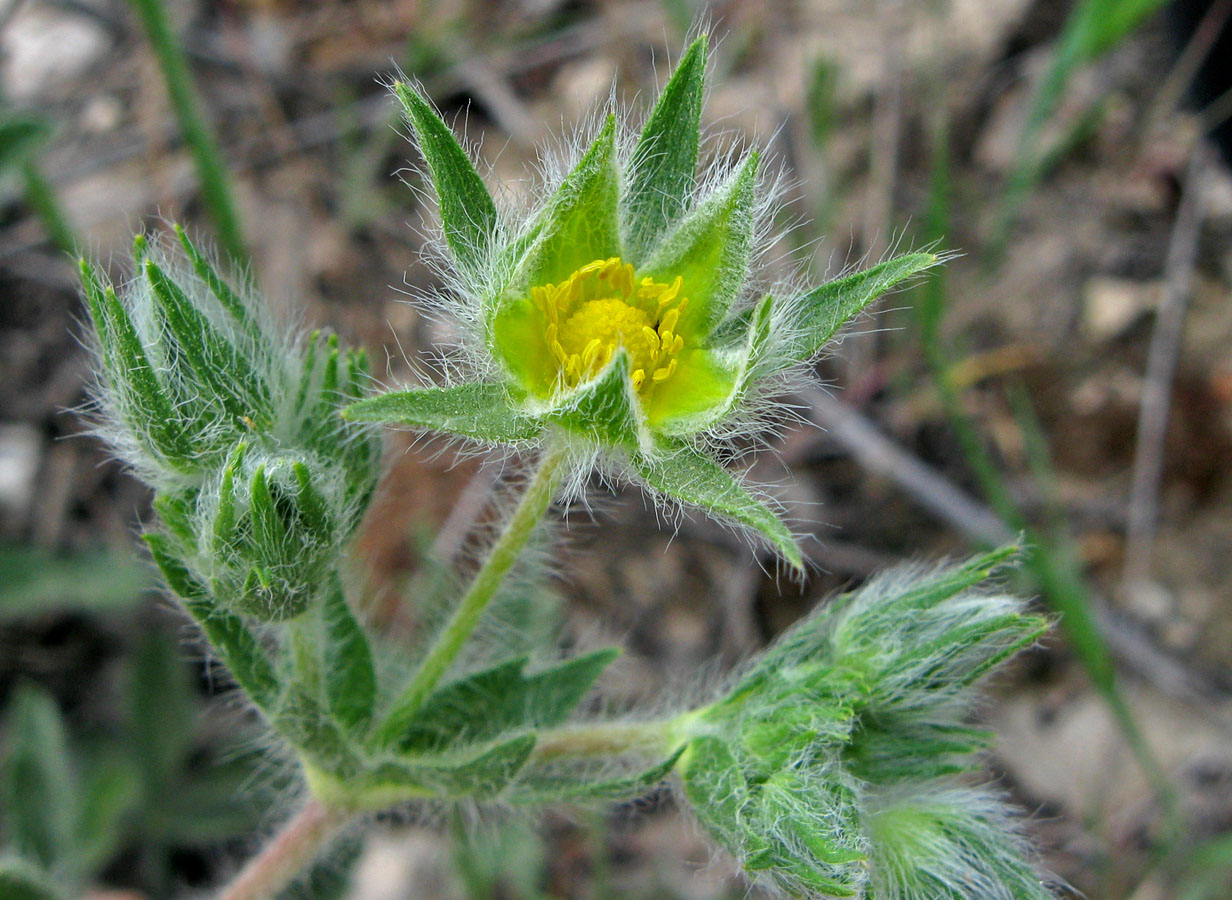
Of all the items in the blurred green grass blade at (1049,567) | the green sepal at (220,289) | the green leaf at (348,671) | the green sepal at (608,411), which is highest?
the green sepal at (220,289)

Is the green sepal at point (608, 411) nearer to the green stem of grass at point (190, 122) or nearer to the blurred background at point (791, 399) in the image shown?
the blurred background at point (791, 399)

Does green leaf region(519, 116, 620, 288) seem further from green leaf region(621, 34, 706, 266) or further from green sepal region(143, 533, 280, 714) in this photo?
green sepal region(143, 533, 280, 714)

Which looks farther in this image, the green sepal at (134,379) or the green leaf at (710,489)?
the green sepal at (134,379)

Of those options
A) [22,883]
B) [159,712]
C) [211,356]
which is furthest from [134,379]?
[159,712]

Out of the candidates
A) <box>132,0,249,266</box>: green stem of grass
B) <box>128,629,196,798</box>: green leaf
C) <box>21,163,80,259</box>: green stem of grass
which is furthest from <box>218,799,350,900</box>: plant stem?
<box>21,163,80,259</box>: green stem of grass

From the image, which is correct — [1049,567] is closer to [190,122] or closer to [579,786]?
[579,786]

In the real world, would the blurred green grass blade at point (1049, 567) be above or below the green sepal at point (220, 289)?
below

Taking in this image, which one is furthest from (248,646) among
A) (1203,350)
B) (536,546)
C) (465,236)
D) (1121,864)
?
(1203,350)

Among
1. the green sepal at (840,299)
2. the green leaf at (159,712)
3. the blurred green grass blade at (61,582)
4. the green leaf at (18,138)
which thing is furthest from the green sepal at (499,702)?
the green leaf at (18,138)
